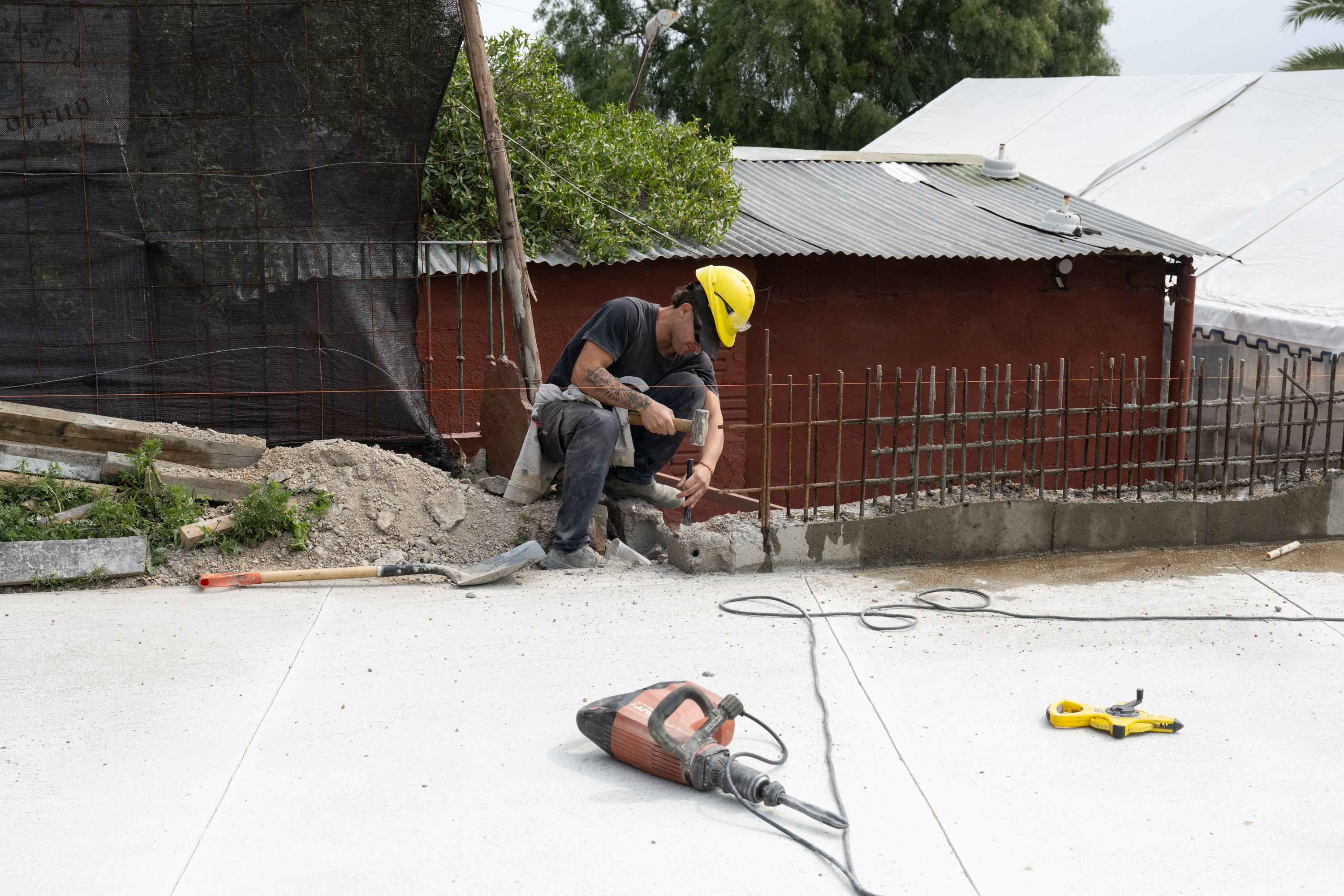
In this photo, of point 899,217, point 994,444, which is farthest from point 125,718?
point 899,217

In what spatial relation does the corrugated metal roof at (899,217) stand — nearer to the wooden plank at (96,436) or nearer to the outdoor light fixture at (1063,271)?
the outdoor light fixture at (1063,271)

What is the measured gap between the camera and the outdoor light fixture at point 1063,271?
10.9 metres

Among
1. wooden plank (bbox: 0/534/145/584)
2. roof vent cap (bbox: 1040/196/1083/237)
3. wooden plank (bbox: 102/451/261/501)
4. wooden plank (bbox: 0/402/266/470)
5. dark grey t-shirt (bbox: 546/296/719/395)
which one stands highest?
roof vent cap (bbox: 1040/196/1083/237)

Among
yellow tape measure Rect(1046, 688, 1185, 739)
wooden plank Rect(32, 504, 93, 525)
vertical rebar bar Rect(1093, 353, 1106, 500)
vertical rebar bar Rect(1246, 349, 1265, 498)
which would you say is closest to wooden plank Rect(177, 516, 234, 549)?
wooden plank Rect(32, 504, 93, 525)

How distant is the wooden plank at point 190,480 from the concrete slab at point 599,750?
832 millimetres

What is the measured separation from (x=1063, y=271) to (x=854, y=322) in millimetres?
2286

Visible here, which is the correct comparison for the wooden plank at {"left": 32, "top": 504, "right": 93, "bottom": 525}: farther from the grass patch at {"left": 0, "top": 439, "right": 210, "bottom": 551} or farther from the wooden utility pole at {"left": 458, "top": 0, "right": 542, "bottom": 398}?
the wooden utility pole at {"left": 458, "top": 0, "right": 542, "bottom": 398}

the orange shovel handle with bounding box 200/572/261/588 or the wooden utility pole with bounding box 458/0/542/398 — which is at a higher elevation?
the wooden utility pole with bounding box 458/0/542/398

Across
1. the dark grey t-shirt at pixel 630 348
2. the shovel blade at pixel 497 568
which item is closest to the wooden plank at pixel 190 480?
the shovel blade at pixel 497 568

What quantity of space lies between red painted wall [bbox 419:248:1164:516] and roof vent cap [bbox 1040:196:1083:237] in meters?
0.32

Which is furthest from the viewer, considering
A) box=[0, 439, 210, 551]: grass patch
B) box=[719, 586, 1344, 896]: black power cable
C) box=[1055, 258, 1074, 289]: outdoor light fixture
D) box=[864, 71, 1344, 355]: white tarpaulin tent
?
box=[864, 71, 1344, 355]: white tarpaulin tent

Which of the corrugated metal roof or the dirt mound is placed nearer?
the dirt mound

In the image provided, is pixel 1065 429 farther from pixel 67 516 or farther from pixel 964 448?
pixel 67 516

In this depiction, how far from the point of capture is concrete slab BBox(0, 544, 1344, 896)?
2840 millimetres
